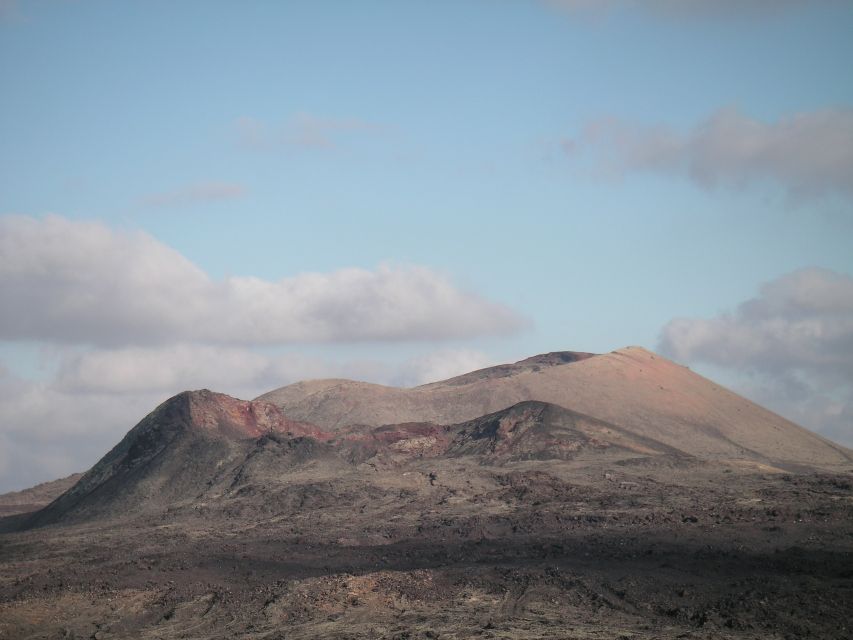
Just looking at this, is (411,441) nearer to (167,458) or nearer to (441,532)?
(167,458)

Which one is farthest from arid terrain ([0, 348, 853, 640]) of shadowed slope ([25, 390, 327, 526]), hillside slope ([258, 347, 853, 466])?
hillside slope ([258, 347, 853, 466])

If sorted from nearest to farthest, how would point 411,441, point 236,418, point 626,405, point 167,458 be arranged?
1. point 167,458
2. point 411,441
3. point 236,418
4. point 626,405

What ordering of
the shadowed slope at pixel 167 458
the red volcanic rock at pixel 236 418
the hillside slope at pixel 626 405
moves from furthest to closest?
the hillside slope at pixel 626 405
the red volcanic rock at pixel 236 418
the shadowed slope at pixel 167 458

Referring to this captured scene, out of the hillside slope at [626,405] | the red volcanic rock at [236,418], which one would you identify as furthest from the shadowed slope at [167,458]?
the hillside slope at [626,405]

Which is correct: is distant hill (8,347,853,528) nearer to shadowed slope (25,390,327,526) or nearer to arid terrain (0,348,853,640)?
shadowed slope (25,390,327,526)

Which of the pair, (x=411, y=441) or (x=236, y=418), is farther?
(x=236, y=418)

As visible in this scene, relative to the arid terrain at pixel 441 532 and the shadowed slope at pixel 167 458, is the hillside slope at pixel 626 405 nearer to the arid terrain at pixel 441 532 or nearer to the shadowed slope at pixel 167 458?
the arid terrain at pixel 441 532

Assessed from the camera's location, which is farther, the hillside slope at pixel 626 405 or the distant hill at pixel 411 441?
the hillside slope at pixel 626 405

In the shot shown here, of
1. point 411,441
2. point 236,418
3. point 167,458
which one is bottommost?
point 411,441

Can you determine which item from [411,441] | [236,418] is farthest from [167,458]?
[411,441]

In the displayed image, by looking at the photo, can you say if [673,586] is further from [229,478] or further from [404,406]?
[404,406]

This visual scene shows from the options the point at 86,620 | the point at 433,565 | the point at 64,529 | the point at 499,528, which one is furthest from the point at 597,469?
the point at 86,620
